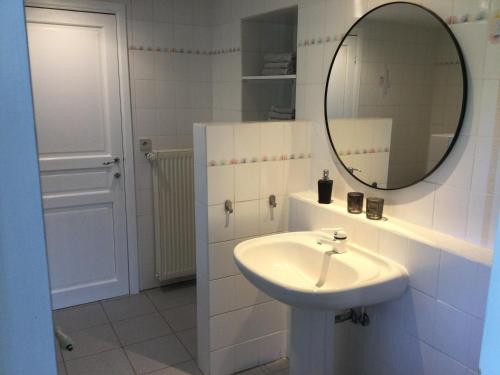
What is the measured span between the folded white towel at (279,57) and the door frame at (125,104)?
944 mm

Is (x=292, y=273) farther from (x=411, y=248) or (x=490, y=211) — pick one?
(x=490, y=211)

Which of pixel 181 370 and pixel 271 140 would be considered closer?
pixel 271 140

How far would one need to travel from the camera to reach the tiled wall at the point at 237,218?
2.14m

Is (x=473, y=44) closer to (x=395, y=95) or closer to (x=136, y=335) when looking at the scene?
(x=395, y=95)

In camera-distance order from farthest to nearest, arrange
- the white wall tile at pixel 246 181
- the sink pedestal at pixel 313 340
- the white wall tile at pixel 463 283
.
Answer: the white wall tile at pixel 246 181
the sink pedestal at pixel 313 340
the white wall tile at pixel 463 283

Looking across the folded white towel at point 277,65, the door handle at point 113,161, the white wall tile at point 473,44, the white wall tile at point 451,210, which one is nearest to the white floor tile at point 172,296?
the door handle at point 113,161

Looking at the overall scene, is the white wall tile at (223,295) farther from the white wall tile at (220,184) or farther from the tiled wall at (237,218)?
the white wall tile at (220,184)

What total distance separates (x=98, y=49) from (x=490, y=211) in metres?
2.46

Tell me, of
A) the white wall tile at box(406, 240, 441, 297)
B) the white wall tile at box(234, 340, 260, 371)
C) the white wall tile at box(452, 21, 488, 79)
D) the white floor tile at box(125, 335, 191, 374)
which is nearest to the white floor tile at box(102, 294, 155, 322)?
the white floor tile at box(125, 335, 191, 374)

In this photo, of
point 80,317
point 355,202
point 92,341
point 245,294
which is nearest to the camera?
point 355,202

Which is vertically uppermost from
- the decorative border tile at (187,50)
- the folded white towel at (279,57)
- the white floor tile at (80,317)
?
the decorative border tile at (187,50)

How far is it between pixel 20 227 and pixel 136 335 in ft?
7.89

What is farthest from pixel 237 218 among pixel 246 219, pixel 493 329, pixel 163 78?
pixel 493 329

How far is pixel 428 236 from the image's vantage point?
1.68 meters
